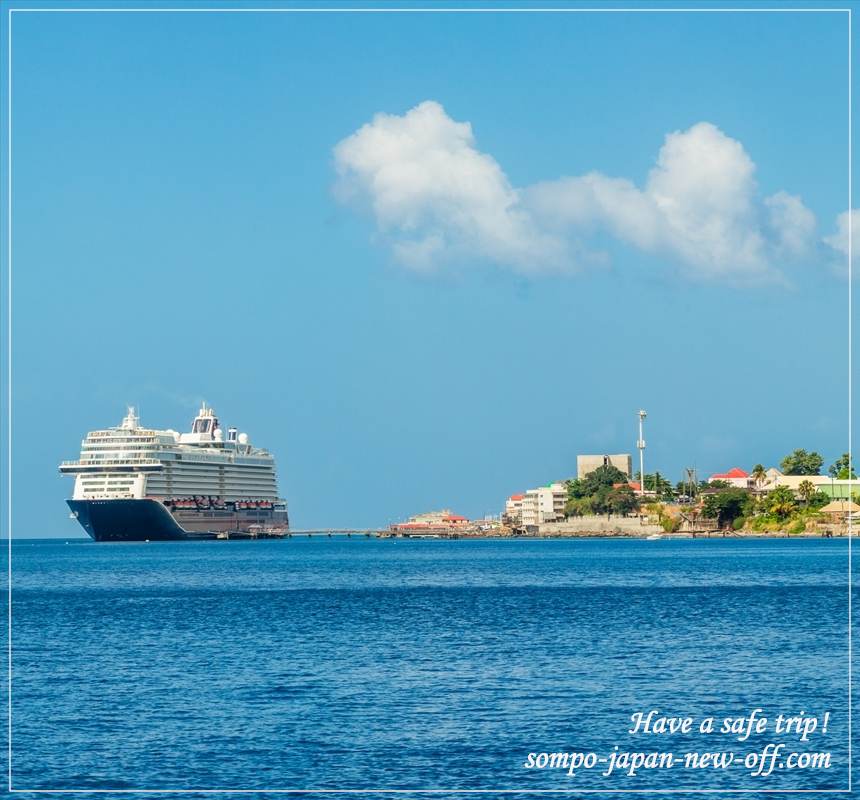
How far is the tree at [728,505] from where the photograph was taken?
192 m

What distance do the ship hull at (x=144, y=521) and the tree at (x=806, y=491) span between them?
72154 millimetres

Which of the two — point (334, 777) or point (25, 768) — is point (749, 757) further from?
point (25, 768)

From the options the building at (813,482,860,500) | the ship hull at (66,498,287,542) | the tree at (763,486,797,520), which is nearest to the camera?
the ship hull at (66,498,287,542)

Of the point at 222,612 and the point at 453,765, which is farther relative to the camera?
the point at 222,612

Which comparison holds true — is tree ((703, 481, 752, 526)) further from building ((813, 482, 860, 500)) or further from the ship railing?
the ship railing

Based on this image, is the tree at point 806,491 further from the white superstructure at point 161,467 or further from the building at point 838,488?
the white superstructure at point 161,467

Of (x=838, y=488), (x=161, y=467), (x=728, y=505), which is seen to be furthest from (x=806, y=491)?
(x=161, y=467)

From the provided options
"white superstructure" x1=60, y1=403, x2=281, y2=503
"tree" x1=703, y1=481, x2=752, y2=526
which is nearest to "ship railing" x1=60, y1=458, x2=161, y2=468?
"white superstructure" x1=60, y1=403, x2=281, y2=503

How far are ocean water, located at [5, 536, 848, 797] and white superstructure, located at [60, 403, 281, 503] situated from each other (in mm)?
97685

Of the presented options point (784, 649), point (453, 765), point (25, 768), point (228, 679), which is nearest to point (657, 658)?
point (784, 649)

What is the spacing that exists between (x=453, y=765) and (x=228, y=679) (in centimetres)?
1221

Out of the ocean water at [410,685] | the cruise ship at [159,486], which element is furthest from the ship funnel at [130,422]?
the ocean water at [410,685]

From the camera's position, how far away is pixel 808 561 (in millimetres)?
109000

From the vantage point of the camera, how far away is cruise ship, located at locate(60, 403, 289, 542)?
6521 inches
